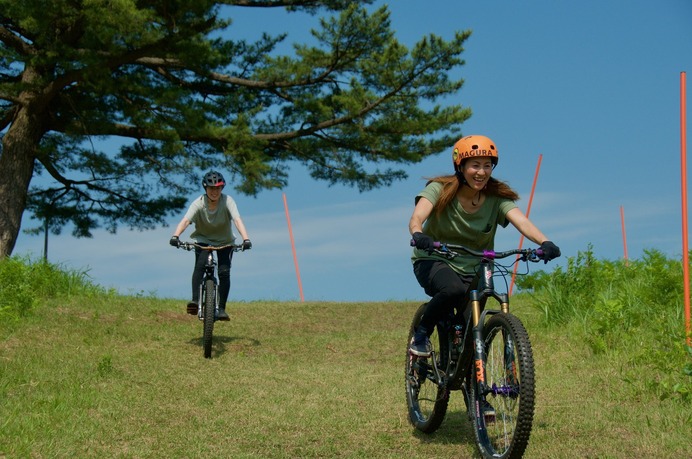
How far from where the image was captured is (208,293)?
10.3m

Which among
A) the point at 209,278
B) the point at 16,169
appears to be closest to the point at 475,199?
the point at 209,278

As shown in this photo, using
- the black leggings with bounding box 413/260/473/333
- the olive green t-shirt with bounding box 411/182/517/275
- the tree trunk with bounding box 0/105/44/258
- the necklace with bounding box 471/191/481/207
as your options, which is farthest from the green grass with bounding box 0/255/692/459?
the tree trunk with bounding box 0/105/44/258

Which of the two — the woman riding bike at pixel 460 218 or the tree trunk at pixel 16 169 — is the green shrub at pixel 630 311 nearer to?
the woman riding bike at pixel 460 218

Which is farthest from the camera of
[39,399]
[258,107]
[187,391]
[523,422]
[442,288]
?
[258,107]

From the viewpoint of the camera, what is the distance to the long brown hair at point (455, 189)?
532cm

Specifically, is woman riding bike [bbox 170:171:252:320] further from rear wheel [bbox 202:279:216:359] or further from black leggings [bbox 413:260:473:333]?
black leggings [bbox 413:260:473:333]

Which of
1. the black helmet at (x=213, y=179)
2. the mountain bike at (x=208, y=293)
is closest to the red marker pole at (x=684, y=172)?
the mountain bike at (x=208, y=293)

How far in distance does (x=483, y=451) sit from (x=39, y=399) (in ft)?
14.0

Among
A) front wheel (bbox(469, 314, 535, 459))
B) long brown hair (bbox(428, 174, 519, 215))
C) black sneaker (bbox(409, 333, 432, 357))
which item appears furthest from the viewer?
black sneaker (bbox(409, 333, 432, 357))

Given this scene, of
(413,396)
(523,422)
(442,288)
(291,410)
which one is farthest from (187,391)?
(523,422)

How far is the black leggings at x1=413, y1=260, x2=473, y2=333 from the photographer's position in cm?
516

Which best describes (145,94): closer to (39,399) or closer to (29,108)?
(29,108)

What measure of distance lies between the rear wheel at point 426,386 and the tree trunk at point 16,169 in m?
14.3

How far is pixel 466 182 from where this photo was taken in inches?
211
